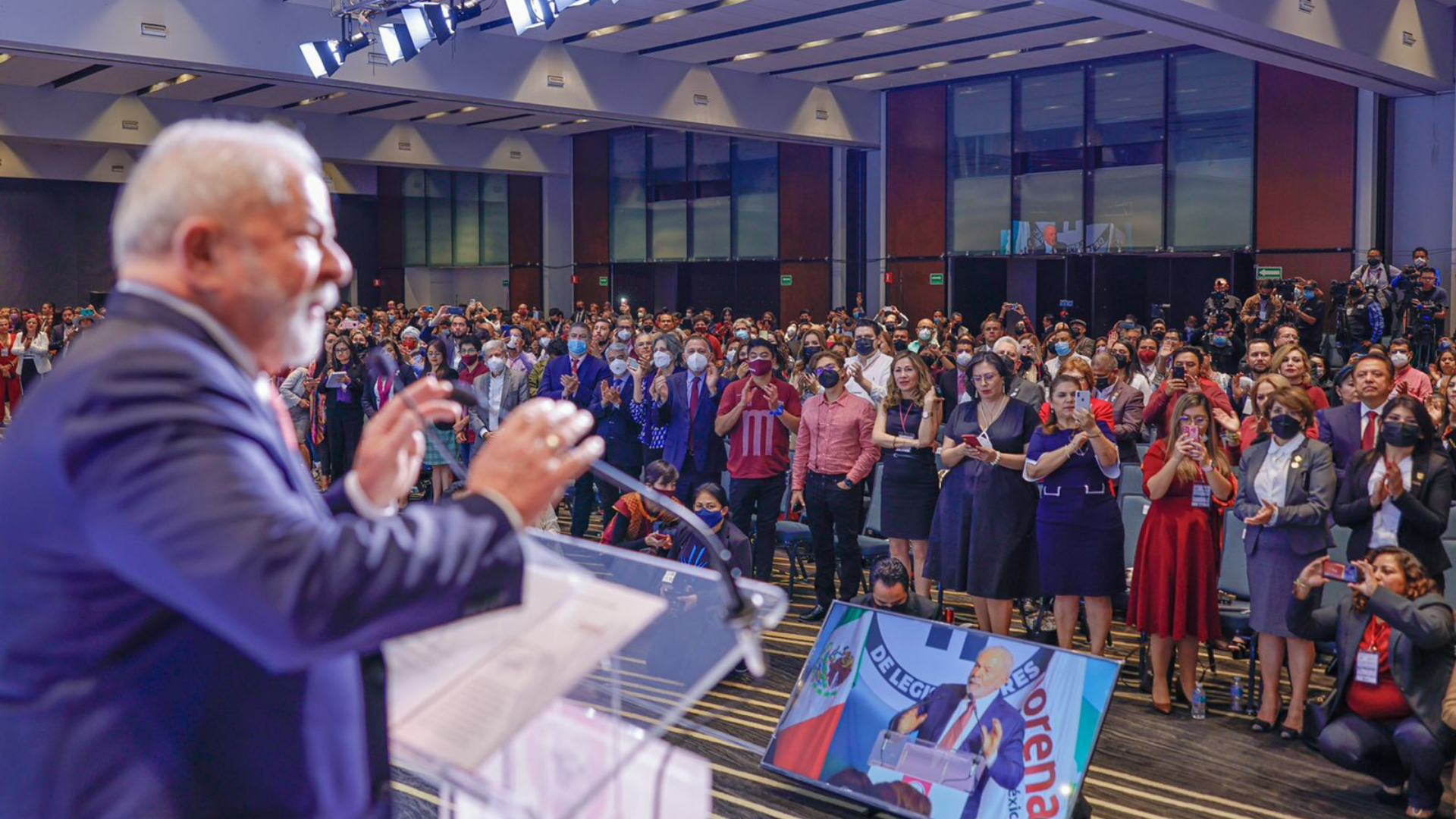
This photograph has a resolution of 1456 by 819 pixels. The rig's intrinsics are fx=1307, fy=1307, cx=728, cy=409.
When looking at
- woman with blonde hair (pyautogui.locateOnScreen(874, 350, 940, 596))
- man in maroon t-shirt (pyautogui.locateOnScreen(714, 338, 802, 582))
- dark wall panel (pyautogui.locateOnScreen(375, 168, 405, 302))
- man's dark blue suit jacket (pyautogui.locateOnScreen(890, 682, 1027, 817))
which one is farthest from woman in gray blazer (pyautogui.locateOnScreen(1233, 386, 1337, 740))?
dark wall panel (pyautogui.locateOnScreen(375, 168, 405, 302))

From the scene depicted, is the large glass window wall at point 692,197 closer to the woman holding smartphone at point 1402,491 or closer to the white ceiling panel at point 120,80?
the white ceiling panel at point 120,80

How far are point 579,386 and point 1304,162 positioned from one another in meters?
10.3

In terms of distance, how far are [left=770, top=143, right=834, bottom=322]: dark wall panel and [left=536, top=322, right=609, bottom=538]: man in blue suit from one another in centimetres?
1110

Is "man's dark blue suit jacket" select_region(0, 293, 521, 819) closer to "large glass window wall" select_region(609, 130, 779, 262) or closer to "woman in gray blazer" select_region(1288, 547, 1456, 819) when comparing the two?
"woman in gray blazer" select_region(1288, 547, 1456, 819)

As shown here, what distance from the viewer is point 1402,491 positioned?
534cm

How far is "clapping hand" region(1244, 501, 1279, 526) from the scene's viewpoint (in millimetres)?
5395

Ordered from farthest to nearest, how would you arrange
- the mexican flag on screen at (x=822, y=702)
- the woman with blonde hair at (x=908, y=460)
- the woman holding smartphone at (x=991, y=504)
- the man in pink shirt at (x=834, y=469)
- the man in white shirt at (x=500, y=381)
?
the man in white shirt at (x=500, y=381) → the man in pink shirt at (x=834, y=469) → the woman with blonde hair at (x=908, y=460) → the woman holding smartphone at (x=991, y=504) → the mexican flag on screen at (x=822, y=702)

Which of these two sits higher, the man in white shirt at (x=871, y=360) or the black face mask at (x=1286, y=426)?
the man in white shirt at (x=871, y=360)

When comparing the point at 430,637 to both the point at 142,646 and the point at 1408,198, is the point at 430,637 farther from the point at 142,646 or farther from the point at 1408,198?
the point at 1408,198

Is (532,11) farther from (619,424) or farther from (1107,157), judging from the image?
(1107,157)

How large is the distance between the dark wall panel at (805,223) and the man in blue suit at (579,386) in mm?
11098

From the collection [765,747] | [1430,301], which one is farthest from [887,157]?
[765,747]

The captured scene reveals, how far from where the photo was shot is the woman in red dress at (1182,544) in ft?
18.4

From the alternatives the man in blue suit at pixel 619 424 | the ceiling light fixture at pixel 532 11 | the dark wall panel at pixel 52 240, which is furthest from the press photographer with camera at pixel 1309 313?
the dark wall panel at pixel 52 240
